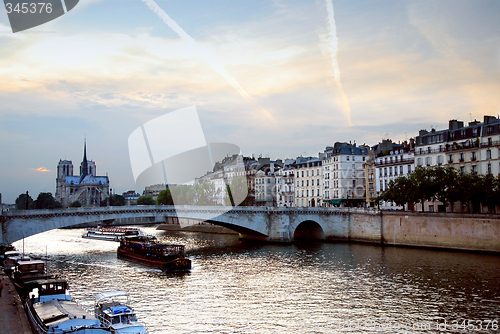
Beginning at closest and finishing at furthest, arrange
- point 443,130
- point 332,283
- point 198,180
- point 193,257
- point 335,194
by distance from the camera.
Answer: point 332,283
point 193,257
point 443,130
point 335,194
point 198,180

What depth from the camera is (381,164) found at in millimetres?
86562

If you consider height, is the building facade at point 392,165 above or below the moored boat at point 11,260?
above

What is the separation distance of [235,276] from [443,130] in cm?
4953

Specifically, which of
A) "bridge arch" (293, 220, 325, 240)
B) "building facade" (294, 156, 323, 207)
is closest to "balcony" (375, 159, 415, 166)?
"building facade" (294, 156, 323, 207)

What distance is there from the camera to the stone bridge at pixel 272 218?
2289 inches

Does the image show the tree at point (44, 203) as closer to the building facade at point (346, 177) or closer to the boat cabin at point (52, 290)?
the building facade at point (346, 177)

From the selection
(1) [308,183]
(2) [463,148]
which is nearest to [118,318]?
(2) [463,148]

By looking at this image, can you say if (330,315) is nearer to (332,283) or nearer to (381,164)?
(332,283)

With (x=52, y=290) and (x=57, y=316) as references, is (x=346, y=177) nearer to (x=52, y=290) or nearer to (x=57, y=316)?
(x=52, y=290)

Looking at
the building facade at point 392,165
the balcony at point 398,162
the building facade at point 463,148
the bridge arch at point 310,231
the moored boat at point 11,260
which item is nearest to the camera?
the moored boat at point 11,260

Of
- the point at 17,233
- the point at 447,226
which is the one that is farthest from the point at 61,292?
the point at 447,226

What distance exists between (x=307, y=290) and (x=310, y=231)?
42021 millimetres

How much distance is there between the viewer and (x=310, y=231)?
7700 centimetres

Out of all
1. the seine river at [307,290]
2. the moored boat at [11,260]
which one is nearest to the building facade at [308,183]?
the seine river at [307,290]
